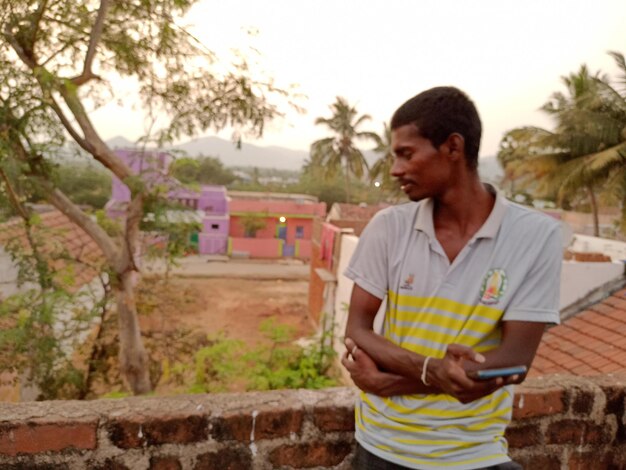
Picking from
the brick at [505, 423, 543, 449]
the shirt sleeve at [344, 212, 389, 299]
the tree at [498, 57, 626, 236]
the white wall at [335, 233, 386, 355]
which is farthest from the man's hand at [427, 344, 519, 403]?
the tree at [498, 57, 626, 236]

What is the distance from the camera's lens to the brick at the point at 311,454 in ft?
5.40

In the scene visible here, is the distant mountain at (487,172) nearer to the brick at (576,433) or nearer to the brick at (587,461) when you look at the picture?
the brick at (576,433)

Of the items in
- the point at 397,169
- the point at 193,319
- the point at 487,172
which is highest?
the point at 487,172

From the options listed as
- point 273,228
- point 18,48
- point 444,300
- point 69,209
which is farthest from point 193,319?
point 444,300

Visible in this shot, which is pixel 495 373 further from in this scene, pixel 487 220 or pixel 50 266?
pixel 50 266

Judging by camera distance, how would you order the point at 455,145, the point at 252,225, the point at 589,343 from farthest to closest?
the point at 252,225, the point at 589,343, the point at 455,145

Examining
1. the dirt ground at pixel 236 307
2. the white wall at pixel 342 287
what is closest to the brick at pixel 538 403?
the white wall at pixel 342 287

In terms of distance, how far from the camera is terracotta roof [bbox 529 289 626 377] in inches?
201

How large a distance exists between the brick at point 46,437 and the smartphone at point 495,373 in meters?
1.14

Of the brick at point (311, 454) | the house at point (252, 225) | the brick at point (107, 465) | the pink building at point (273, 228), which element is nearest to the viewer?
the brick at point (107, 465)

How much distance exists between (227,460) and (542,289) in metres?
1.11

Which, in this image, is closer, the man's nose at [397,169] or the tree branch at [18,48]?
the man's nose at [397,169]

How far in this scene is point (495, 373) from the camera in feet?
3.93

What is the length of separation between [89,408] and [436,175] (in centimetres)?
131
